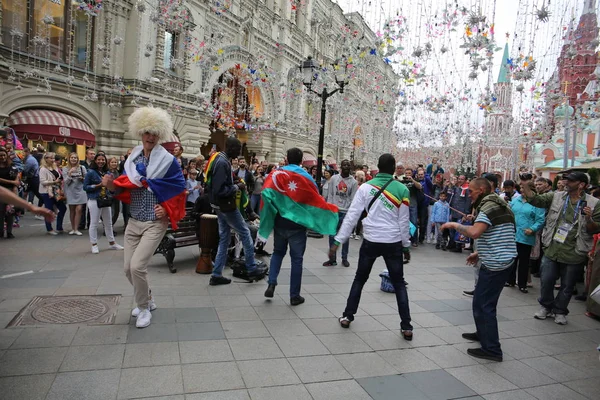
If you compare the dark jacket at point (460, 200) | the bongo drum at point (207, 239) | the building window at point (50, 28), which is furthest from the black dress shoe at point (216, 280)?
the building window at point (50, 28)

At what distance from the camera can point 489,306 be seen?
4062mm

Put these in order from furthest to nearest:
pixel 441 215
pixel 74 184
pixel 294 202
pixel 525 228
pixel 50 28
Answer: pixel 50 28
pixel 441 215
pixel 74 184
pixel 525 228
pixel 294 202

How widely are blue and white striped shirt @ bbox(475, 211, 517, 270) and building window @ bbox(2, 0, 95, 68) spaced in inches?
547

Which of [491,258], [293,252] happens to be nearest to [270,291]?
Result: [293,252]

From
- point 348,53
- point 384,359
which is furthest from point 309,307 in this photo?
point 348,53

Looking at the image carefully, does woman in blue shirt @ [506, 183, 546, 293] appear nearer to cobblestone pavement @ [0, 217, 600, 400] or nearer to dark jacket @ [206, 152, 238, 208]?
cobblestone pavement @ [0, 217, 600, 400]

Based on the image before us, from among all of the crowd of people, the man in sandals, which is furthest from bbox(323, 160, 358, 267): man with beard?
the man in sandals

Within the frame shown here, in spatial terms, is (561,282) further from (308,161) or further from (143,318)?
(308,161)

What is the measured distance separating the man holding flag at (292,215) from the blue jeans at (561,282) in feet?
9.87

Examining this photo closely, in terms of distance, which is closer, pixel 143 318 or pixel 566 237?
pixel 143 318

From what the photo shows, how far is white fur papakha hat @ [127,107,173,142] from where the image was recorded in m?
4.14

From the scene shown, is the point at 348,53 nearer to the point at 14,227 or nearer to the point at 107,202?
the point at 107,202

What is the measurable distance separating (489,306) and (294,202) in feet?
8.52

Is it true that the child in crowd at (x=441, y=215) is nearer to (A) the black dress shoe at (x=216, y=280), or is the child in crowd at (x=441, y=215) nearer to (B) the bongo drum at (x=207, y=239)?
(B) the bongo drum at (x=207, y=239)
